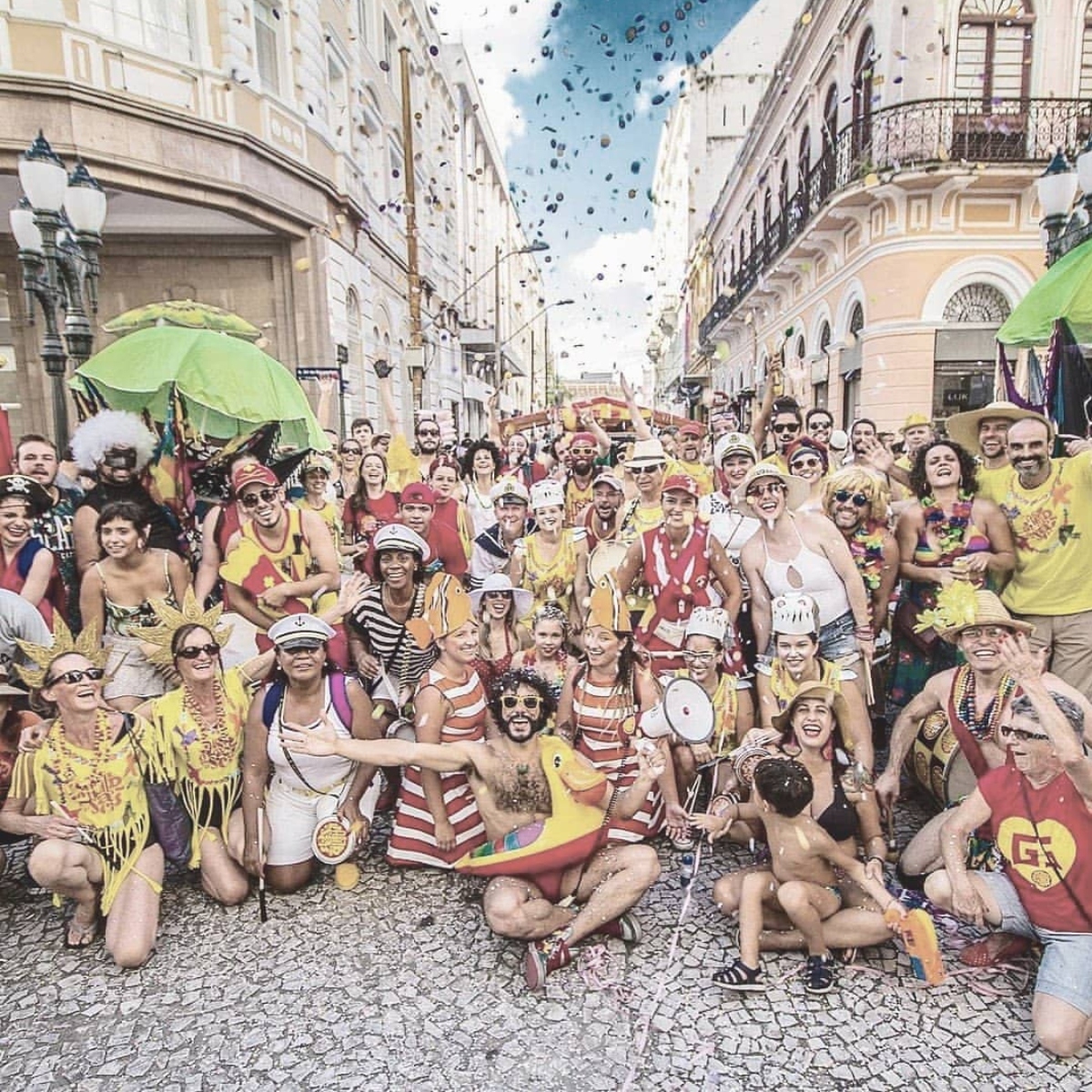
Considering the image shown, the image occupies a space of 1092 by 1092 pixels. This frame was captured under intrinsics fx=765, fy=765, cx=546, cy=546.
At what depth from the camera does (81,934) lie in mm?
3141

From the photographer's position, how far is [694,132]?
4225 cm

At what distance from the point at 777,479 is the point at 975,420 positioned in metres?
1.50

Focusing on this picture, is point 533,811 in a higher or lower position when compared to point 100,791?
lower

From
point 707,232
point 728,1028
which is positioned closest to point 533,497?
point 728,1028

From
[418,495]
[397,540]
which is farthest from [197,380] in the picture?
[397,540]

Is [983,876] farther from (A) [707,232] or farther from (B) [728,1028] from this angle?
(A) [707,232]

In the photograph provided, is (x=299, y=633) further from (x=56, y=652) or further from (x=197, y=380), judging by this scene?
(x=197, y=380)

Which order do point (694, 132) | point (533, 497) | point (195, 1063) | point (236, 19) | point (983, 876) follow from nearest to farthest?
point (195, 1063)
point (983, 876)
point (533, 497)
point (236, 19)
point (694, 132)

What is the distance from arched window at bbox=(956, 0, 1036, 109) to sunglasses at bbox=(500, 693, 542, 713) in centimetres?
1460

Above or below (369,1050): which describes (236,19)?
above

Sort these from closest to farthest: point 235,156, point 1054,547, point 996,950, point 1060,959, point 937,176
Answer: point 1060,959 → point 996,950 → point 1054,547 → point 235,156 → point 937,176

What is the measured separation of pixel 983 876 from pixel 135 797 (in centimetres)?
340

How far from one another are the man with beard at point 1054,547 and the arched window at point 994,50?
489 inches

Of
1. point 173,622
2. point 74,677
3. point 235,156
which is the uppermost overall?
point 235,156
